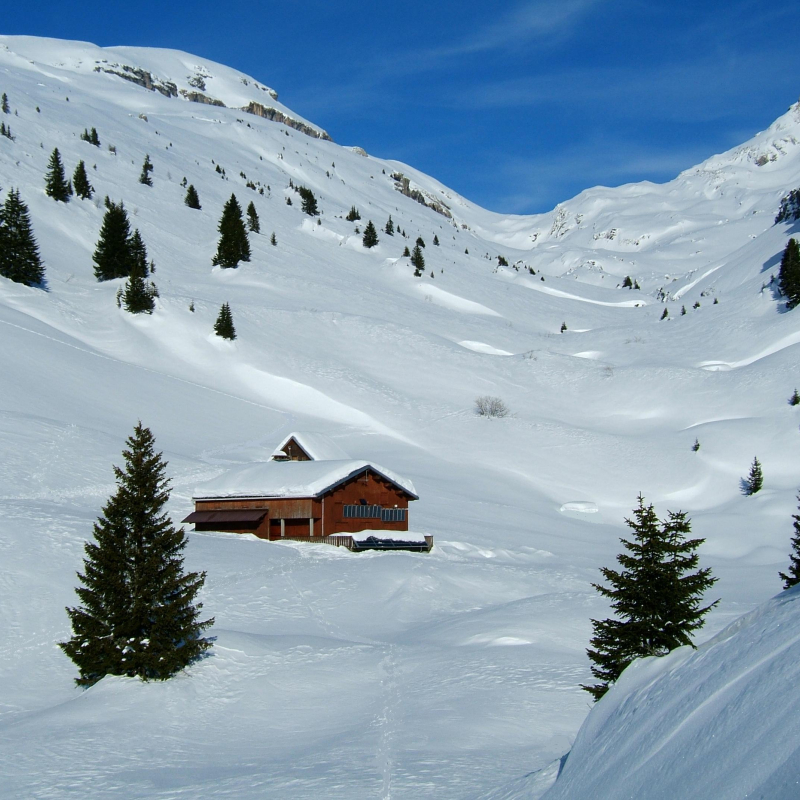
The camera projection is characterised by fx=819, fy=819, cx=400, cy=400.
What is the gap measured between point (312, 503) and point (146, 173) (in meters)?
72.7

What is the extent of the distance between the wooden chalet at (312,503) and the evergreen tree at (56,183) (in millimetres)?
52790

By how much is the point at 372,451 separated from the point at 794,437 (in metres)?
28.5

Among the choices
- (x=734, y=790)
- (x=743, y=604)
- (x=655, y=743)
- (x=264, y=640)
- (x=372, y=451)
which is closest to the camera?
(x=734, y=790)

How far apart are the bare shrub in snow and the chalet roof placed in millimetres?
21621

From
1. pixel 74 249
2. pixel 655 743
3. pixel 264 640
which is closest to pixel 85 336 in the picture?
pixel 74 249

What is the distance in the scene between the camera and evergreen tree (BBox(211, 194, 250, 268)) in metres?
82.2

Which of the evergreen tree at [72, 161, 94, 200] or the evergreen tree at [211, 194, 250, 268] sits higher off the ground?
the evergreen tree at [72, 161, 94, 200]

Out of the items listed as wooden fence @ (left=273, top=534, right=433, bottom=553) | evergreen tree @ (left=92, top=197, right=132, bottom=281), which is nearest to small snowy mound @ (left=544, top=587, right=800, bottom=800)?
wooden fence @ (left=273, top=534, right=433, bottom=553)

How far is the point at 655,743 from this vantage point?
196 inches

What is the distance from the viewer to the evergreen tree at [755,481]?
5006cm

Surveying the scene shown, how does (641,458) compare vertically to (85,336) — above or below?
below

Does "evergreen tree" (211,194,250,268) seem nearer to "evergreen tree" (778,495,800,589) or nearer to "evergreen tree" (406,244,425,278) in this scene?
"evergreen tree" (406,244,425,278)

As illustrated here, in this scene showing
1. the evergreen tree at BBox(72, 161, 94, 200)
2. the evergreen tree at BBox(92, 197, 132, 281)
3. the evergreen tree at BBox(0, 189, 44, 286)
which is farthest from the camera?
the evergreen tree at BBox(72, 161, 94, 200)

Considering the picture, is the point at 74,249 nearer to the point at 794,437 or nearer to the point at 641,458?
the point at 641,458
